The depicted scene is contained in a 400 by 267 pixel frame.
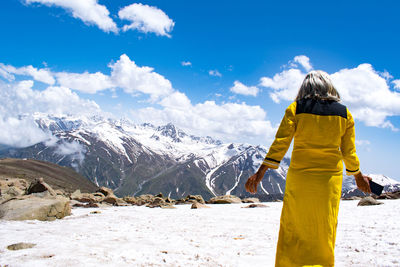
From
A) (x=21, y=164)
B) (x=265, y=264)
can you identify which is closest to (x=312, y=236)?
(x=265, y=264)

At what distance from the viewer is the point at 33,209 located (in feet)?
36.1

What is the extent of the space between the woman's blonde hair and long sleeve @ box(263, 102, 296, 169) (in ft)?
1.34

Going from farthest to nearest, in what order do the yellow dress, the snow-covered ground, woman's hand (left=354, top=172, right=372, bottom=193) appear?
the snow-covered ground
woman's hand (left=354, top=172, right=372, bottom=193)
the yellow dress

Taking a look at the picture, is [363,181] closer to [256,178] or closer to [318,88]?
[318,88]

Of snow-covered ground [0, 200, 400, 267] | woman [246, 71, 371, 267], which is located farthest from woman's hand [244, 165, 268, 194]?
snow-covered ground [0, 200, 400, 267]

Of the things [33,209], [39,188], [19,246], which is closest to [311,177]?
[19,246]

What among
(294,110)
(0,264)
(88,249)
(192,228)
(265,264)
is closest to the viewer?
(294,110)

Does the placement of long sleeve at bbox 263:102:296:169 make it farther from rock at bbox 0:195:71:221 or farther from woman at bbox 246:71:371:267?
rock at bbox 0:195:71:221

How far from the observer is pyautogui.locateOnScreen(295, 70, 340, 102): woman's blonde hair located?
4145 mm

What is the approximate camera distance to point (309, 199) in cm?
388

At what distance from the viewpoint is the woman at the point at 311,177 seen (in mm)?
3817

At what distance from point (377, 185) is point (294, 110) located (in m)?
1.89

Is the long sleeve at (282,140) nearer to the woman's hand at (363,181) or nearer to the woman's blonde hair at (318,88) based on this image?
the woman's blonde hair at (318,88)

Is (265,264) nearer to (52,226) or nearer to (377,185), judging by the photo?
→ (377,185)
